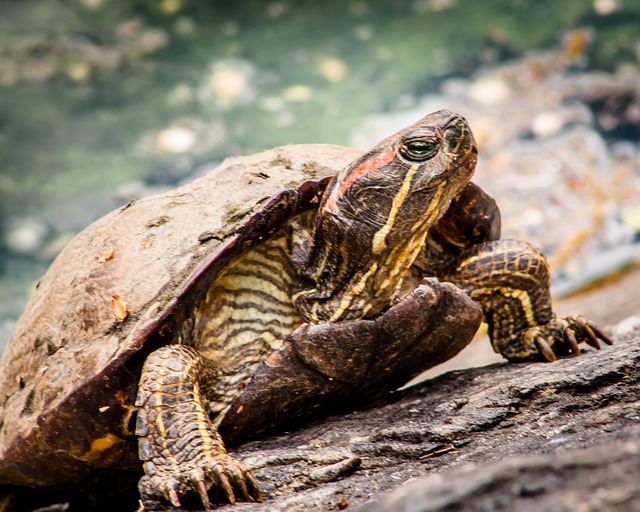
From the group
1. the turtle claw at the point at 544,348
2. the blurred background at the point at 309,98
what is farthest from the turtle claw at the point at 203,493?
the blurred background at the point at 309,98

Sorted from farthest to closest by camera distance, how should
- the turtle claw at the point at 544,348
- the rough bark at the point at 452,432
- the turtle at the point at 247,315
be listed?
the turtle claw at the point at 544,348, the turtle at the point at 247,315, the rough bark at the point at 452,432

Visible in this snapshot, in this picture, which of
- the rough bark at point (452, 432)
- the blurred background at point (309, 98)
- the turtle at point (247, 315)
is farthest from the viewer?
the blurred background at point (309, 98)

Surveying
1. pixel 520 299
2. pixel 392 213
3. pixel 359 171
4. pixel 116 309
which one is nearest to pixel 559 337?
pixel 520 299

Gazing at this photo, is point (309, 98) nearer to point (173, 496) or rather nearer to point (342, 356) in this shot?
point (342, 356)

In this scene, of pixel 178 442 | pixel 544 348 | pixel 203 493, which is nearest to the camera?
pixel 203 493

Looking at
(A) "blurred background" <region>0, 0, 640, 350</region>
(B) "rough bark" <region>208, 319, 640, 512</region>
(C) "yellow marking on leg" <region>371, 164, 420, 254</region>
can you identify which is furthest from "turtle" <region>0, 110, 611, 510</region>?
(A) "blurred background" <region>0, 0, 640, 350</region>

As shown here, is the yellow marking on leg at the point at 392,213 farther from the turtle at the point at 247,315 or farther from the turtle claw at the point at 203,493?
the turtle claw at the point at 203,493

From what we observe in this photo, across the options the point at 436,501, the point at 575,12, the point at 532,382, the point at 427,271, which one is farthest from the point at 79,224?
the point at 575,12
